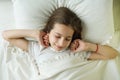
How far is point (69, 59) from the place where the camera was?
113cm

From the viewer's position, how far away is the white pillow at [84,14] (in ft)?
3.92

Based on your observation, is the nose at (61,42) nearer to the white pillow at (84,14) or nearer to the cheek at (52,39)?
the cheek at (52,39)

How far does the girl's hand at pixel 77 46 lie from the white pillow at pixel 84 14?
0.05 metres

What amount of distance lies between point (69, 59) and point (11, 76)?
0.94ft

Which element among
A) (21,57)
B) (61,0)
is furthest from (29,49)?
(61,0)

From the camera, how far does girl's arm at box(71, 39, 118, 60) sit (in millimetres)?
1162

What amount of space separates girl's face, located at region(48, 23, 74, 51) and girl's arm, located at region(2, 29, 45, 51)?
11 centimetres

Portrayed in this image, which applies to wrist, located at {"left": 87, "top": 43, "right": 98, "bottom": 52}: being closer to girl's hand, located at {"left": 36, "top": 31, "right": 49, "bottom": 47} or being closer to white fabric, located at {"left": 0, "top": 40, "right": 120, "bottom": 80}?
white fabric, located at {"left": 0, "top": 40, "right": 120, "bottom": 80}

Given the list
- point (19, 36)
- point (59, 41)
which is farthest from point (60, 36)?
point (19, 36)

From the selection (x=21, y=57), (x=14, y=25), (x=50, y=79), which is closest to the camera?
(x=50, y=79)

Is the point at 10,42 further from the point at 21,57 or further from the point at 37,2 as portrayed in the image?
the point at 37,2

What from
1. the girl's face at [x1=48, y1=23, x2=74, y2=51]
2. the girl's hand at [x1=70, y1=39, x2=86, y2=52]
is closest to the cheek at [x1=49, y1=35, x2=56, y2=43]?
the girl's face at [x1=48, y1=23, x2=74, y2=51]

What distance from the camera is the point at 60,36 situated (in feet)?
3.60

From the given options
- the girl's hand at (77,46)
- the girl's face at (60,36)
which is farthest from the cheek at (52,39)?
the girl's hand at (77,46)
